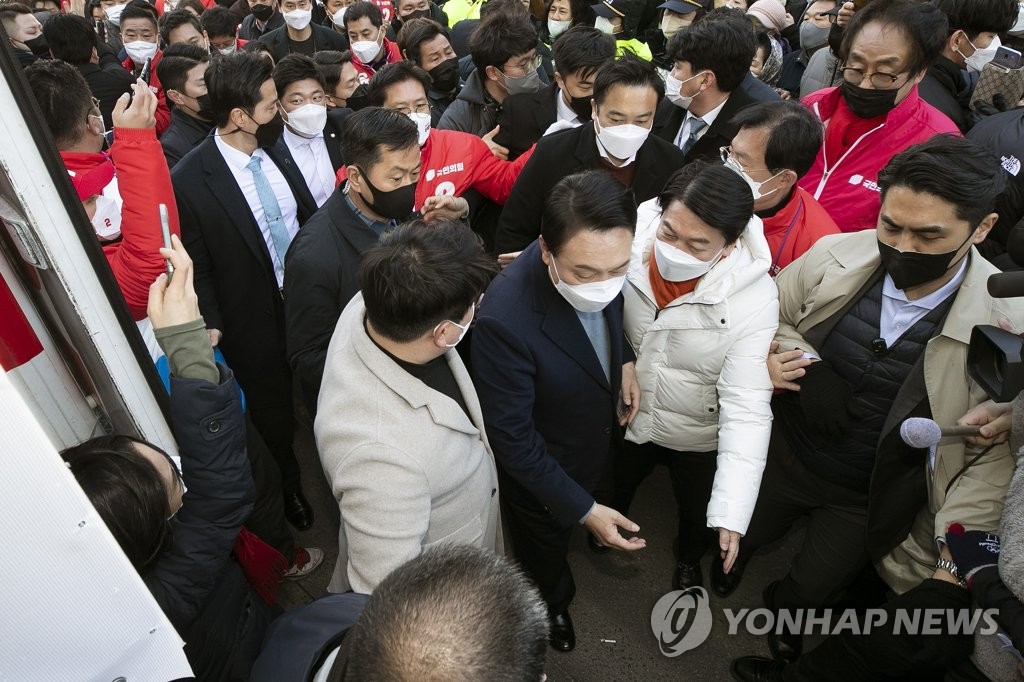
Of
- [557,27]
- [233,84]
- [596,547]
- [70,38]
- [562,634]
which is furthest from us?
[557,27]

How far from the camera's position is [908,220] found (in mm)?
2045

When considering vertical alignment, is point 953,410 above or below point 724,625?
above

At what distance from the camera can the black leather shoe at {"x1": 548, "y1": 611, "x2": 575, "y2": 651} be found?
2.85m

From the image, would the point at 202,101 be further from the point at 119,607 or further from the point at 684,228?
the point at 119,607

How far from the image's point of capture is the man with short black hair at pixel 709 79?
3332 mm

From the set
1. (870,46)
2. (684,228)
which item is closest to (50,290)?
(684,228)

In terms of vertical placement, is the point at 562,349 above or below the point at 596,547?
above

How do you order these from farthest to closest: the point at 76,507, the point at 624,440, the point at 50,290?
the point at 624,440 → the point at 50,290 → the point at 76,507

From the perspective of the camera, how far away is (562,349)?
6.98 ft

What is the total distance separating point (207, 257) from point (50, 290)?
1.40 metres

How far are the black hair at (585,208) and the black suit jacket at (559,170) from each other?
1.12 meters

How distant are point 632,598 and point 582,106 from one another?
2584 millimetres

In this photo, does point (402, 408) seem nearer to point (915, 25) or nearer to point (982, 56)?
point (915, 25)
